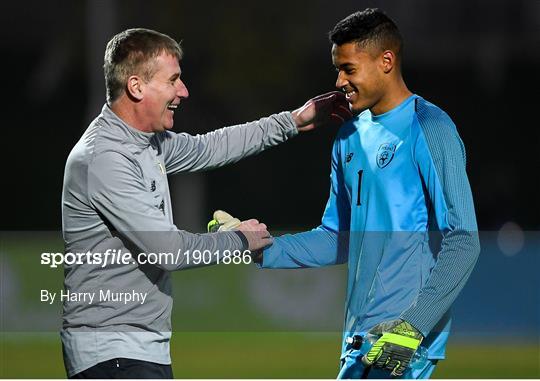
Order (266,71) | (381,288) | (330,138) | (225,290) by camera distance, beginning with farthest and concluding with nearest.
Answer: (330,138), (266,71), (225,290), (381,288)

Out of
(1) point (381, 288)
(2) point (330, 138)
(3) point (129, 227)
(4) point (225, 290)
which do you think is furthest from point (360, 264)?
(2) point (330, 138)

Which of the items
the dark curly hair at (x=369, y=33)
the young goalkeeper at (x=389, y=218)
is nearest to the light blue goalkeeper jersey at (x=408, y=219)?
the young goalkeeper at (x=389, y=218)

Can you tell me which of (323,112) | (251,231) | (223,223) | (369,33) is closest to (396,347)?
(251,231)

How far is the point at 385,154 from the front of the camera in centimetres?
455

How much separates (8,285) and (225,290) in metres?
2.12

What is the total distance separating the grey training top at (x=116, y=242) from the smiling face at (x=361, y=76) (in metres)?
0.79

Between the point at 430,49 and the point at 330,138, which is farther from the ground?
the point at 430,49

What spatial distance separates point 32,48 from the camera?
21.9 metres

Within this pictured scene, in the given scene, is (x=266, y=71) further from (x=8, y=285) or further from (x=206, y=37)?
(x=8, y=285)

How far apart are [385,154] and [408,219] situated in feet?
0.93

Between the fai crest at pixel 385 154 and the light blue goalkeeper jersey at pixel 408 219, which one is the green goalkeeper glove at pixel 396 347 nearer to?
the light blue goalkeeper jersey at pixel 408 219

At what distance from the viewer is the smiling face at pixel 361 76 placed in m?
4.70

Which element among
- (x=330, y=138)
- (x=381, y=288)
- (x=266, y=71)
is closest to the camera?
(x=381, y=288)

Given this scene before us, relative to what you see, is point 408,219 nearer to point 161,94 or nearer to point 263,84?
point 161,94
